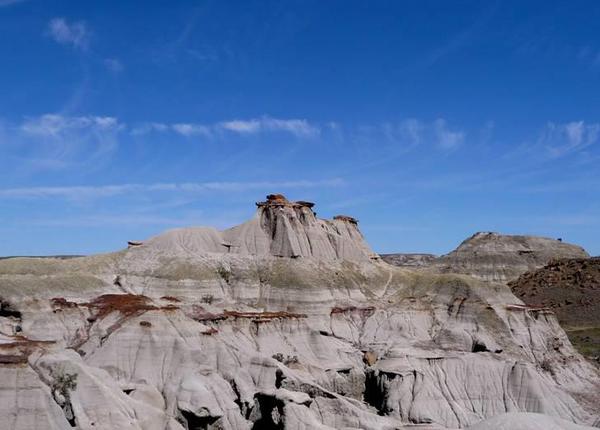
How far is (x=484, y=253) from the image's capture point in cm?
16888

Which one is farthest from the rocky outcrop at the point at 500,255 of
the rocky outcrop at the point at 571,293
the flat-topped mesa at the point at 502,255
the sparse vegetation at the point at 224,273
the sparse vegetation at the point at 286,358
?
the sparse vegetation at the point at 286,358

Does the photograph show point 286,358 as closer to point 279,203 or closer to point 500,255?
point 279,203

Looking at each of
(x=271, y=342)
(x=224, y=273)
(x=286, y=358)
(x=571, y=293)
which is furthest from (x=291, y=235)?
(x=571, y=293)

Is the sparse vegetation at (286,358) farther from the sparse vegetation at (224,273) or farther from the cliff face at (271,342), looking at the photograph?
the sparse vegetation at (224,273)

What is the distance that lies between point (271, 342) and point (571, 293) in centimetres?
6703

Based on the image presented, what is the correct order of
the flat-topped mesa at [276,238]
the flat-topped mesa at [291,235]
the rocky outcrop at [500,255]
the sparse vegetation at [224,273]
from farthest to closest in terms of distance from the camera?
the rocky outcrop at [500,255]
the flat-topped mesa at [291,235]
the flat-topped mesa at [276,238]
the sparse vegetation at [224,273]

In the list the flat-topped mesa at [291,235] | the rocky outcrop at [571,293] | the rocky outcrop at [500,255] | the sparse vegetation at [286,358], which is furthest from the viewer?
the rocky outcrop at [500,255]

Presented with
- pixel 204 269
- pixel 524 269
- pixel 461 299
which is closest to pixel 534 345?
pixel 461 299

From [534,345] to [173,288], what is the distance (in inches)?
1608

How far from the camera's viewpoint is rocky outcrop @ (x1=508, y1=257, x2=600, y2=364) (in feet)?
340

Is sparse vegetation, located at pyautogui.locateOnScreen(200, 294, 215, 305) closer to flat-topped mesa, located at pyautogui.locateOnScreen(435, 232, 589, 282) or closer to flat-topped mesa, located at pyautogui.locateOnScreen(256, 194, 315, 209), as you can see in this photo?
flat-topped mesa, located at pyautogui.locateOnScreen(256, 194, 315, 209)

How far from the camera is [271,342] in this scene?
6531 centimetres

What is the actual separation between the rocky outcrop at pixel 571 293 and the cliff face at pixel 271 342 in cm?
2448

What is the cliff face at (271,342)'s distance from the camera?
4056 centimetres
